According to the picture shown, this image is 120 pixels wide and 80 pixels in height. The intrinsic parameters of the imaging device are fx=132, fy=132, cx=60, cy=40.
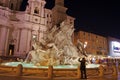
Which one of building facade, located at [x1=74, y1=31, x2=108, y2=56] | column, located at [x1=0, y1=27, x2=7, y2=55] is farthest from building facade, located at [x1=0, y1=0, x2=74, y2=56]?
building facade, located at [x1=74, y1=31, x2=108, y2=56]

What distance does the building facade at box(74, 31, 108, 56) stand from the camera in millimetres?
45688

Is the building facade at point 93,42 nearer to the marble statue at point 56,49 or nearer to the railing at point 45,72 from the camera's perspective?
the marble statue at point 56,49

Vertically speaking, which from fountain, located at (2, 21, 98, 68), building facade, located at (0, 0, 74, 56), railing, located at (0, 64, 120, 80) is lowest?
railing, located at (0, 64, 120, 80)

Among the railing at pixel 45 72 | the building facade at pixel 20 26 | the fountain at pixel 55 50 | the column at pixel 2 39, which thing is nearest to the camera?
the railing at pixel 45 72

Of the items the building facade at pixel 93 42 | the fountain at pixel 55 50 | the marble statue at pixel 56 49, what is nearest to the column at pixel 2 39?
the fountain at pixel 55 50

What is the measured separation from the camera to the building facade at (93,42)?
150ft

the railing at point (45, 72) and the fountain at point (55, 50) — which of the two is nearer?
the railing at point (45, 72)

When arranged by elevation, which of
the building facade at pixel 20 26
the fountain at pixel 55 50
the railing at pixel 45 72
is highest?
the building facade at pixel 20 26

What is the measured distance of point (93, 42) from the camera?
48.6m

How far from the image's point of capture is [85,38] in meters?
45.9

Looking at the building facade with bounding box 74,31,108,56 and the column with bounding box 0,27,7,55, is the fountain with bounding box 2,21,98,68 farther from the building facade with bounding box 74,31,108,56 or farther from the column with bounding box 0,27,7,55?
the building facade with bounding box 74,31,108,56

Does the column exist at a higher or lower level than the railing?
higher

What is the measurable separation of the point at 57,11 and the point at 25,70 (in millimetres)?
9025

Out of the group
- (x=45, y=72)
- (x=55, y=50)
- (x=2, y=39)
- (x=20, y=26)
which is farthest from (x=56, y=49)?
(x=20, y=26)
